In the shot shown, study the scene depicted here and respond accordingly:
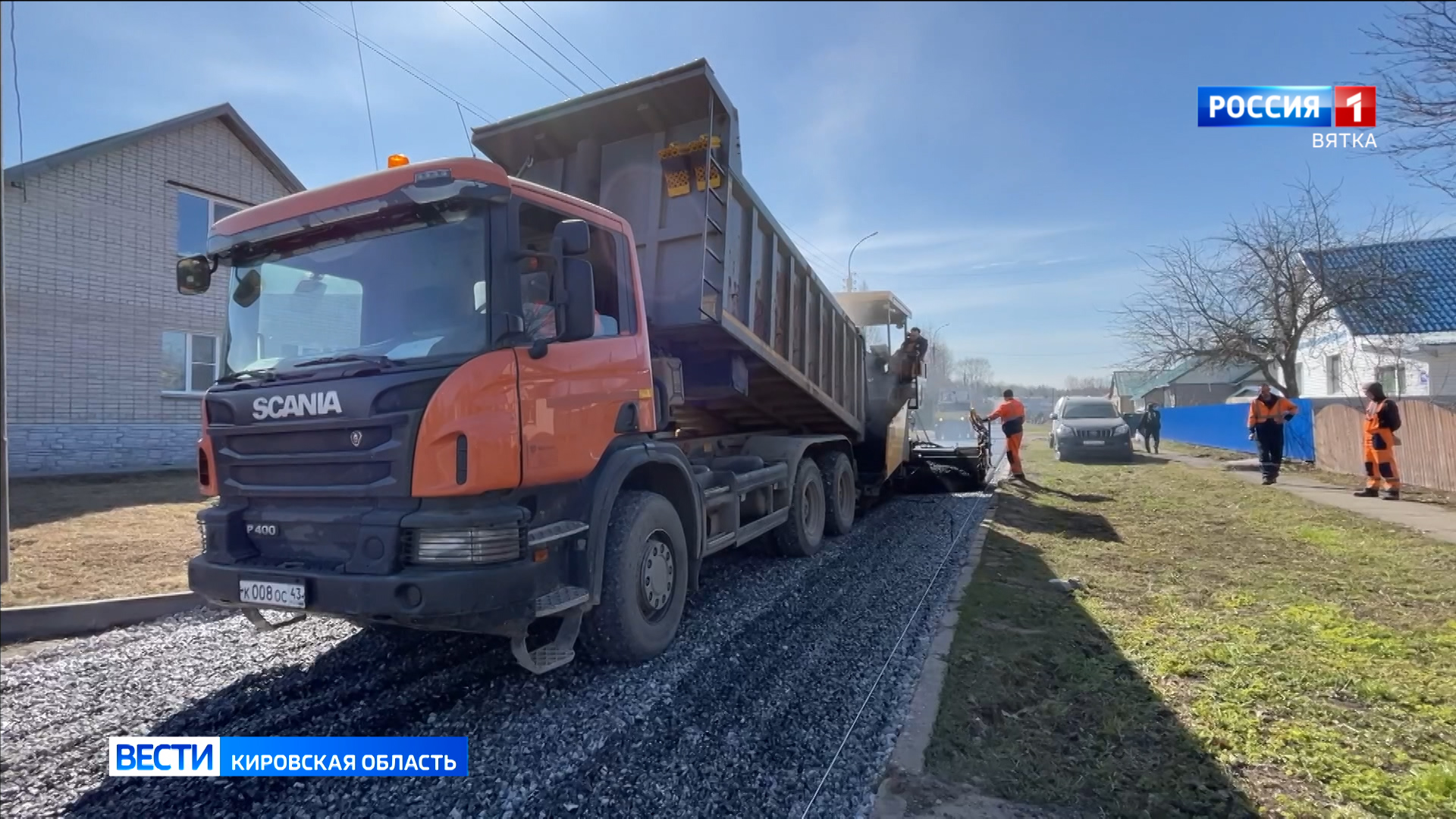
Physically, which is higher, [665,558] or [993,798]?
[665,558]

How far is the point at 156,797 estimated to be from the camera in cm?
271

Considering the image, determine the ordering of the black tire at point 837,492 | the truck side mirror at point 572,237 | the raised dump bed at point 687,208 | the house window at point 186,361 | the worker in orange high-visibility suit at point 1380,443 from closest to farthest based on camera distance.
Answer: the truck side mirror at point 572,237 → the raised dump bed at point 687,208 → the black tire at point 837,492 → the worker in orange high-visibility suit at point 1380,443 → the house window at point 186,361

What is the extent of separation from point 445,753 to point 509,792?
49 centimetres

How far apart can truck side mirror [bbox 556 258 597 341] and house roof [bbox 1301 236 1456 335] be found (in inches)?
789

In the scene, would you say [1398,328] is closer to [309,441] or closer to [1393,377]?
[1393,377]

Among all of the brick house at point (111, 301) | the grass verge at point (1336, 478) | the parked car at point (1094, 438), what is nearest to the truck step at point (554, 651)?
the brick house at point (111, 301)

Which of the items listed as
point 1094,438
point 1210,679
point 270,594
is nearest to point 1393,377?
point 1094,438

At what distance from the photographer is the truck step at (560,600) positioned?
3.28 meters

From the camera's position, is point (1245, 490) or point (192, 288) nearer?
point (192, 288)

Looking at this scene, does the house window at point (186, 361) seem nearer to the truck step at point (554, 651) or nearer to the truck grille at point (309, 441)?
the truck grille at point (309, 441)

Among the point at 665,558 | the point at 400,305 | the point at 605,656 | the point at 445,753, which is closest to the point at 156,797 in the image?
the point at 445,753

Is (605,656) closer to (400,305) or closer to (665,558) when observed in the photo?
(665,558)

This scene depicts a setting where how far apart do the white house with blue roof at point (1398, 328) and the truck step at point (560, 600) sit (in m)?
20.3

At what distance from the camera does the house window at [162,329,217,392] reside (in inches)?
463
